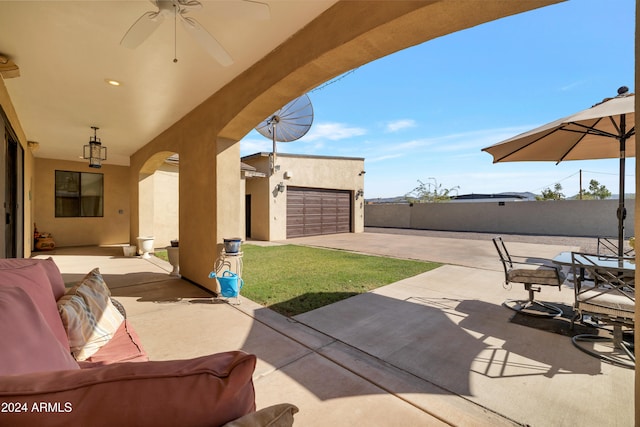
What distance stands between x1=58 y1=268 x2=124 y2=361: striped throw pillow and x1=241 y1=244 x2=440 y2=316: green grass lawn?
2008 mm

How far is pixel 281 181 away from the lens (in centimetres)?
1205

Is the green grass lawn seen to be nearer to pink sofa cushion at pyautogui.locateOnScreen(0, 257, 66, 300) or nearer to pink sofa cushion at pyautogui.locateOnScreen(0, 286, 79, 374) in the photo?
pink sofa cushion at pyautogui.locateOnScreen(0, 257, 66, 300)

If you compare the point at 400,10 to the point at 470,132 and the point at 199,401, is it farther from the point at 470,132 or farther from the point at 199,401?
the point at 470,132

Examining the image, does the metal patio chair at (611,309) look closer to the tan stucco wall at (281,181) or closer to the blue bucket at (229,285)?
the blue bucket at (229,285)

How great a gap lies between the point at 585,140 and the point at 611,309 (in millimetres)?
2851

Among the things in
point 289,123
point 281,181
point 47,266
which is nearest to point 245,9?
point 47,266

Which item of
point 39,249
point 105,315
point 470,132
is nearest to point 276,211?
point 39,249

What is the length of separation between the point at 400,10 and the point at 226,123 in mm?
2725

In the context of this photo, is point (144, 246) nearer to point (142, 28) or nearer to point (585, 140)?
point (142, 28)

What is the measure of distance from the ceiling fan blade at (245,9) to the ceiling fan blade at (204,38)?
0.20 meters

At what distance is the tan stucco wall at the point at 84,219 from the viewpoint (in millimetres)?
8898

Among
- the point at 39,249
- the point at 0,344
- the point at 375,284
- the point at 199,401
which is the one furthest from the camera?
the point at 39,249

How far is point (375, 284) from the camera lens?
5.01 meters

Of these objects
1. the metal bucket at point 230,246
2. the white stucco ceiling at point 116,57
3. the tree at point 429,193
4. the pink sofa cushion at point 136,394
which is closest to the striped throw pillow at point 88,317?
the pink sofa cushion at point 136,394
